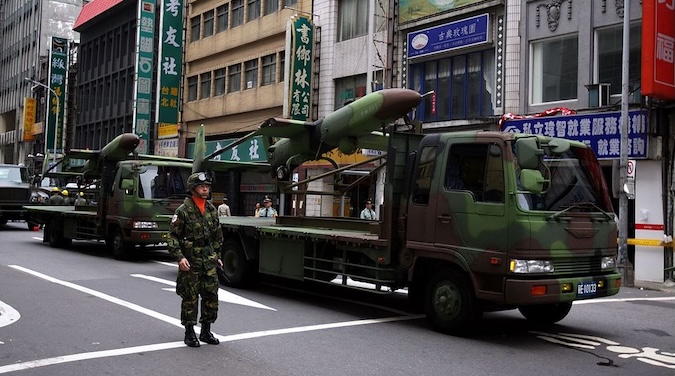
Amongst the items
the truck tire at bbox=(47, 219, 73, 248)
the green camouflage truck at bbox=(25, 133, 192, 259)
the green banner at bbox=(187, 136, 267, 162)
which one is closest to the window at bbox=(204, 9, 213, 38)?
the green banner at bbox=(187, 136, 267, 162)

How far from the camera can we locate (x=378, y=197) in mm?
24016

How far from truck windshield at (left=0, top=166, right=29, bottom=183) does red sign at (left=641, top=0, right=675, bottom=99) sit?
23.3 metres

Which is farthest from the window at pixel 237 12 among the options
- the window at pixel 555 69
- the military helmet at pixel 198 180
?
the military helmet at pixel 198 180

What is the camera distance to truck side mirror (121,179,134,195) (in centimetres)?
1661

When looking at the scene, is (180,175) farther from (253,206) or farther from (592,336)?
(253,206)

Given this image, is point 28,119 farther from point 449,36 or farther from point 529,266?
point 529,266

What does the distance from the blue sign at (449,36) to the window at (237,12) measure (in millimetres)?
12989

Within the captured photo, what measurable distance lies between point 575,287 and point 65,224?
50.7 ft

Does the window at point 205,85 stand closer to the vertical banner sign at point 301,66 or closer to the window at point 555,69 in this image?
the vertical banner sign at point 301,66

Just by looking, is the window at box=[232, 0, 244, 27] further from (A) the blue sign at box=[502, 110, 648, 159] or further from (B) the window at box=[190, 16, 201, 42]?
(A) the blue sign at box=[502, 110, 648, 159]

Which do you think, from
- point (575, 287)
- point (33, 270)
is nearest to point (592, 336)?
point (575, 287)

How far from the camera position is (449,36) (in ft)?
72.8

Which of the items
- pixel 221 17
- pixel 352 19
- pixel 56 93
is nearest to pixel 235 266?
pixel 352 19

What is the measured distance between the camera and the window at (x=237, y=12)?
3412 centimetres
